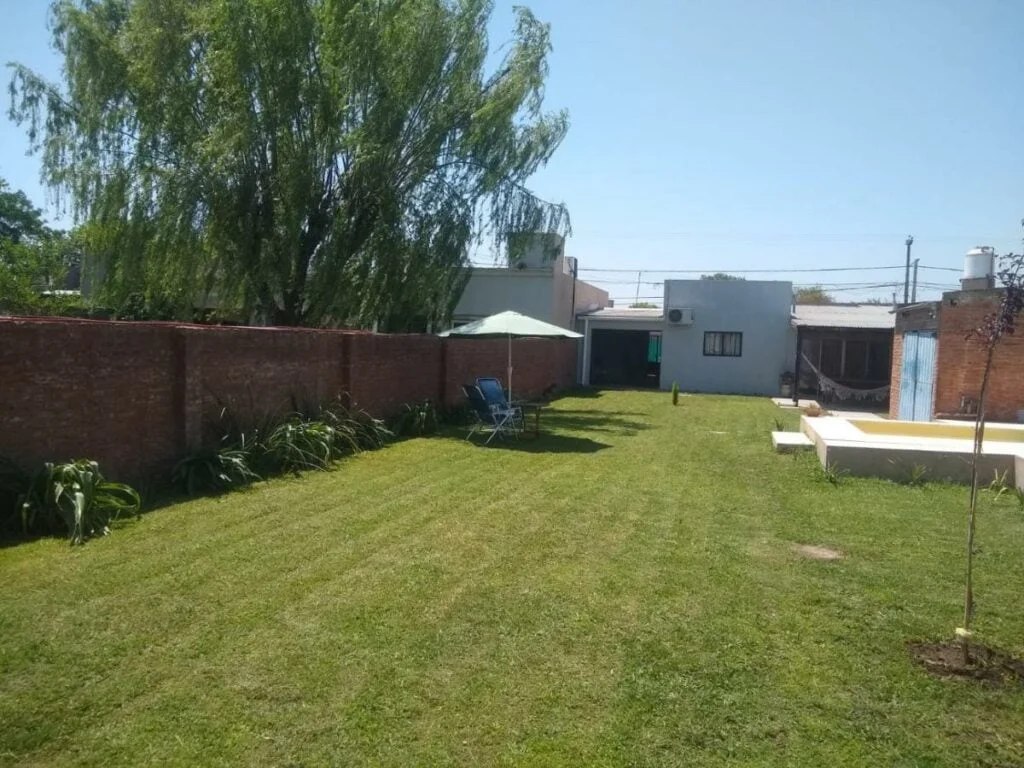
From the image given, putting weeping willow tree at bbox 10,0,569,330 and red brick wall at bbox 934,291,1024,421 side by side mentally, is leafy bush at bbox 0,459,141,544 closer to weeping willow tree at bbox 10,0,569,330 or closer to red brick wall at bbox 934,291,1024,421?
weeping willow tree at bbox 10,0,569,330

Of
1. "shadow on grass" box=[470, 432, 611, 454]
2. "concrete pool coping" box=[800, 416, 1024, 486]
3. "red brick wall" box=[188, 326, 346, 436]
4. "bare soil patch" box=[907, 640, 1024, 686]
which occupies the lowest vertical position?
"shadow on grass" box=[470, 432, 611, 454]

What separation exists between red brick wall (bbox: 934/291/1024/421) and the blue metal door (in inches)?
15.4

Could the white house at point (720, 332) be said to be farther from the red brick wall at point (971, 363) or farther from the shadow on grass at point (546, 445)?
the shadow on grass at point (546, 445)

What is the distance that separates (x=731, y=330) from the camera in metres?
28.1

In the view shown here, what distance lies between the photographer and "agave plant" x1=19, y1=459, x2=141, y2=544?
20.2 ft

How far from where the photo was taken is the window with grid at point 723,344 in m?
28.1

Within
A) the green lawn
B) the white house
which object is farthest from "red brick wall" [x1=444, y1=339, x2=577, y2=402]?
the green lawn

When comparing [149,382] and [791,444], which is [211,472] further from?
[791,444]

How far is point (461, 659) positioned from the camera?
4176 mm

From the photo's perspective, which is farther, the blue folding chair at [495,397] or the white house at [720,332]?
the white house at [720,332]

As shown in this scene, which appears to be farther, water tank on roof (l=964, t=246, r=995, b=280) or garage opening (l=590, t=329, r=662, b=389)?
garage opening (l=590, t=329, r=662, b=389)

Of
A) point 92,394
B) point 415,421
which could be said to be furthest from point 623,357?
point 92,394

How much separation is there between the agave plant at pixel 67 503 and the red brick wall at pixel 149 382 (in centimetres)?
39

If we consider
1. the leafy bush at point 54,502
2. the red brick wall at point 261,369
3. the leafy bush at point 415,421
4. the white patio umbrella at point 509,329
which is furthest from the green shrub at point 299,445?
the white patio umbrella at point 509,329
